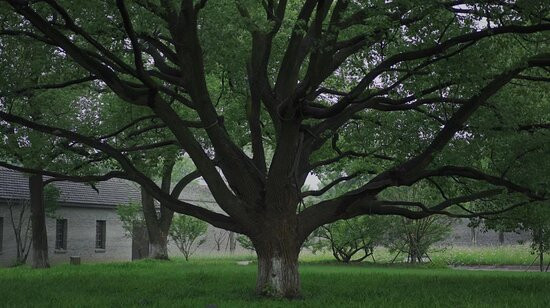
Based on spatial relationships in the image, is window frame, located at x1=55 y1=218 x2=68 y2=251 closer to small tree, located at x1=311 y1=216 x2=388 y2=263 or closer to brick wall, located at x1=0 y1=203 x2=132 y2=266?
brick wall, located at x1=0 y1=203 x2=132 y2=266

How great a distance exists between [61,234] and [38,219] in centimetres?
1358

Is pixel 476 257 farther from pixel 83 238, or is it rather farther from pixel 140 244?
pixel 83 238

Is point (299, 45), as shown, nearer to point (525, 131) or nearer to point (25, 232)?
point (525, 131)

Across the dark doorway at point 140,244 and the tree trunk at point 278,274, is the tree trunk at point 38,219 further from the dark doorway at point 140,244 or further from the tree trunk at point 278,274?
the dark doorway at point 140,244

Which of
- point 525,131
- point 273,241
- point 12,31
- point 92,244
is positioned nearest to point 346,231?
point 92,244

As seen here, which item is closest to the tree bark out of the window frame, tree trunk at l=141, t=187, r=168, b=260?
tree trunk at l=141, t=187, r=168, b=260

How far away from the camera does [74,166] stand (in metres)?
19.2

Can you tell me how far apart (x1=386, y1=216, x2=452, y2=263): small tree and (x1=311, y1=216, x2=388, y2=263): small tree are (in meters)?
0.66

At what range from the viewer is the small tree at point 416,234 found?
1302 inches

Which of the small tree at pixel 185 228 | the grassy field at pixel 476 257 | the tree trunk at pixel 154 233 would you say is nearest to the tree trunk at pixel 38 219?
the tree trunk at pixel 154 233

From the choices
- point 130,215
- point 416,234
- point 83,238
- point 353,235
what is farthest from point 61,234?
point 416,234

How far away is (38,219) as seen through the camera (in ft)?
83.4

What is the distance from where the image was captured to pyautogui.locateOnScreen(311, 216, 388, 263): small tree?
110 feet

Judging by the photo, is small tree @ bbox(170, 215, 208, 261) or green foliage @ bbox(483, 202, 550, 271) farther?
small tree @ bbox(170, 215, 208, 261)
